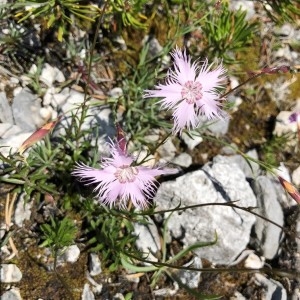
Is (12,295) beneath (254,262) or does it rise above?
beneath

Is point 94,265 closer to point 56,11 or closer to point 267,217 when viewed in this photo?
point 267,217

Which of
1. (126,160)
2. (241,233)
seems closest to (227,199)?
(241,233)

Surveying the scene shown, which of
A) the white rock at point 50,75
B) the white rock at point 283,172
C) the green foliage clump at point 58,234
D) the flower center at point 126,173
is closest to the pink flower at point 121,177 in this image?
the flower center at point 126,173

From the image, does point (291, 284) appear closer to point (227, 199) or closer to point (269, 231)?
point (269, 231)

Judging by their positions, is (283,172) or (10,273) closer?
(10,273)

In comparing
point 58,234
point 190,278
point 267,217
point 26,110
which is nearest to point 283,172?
point 267,217
